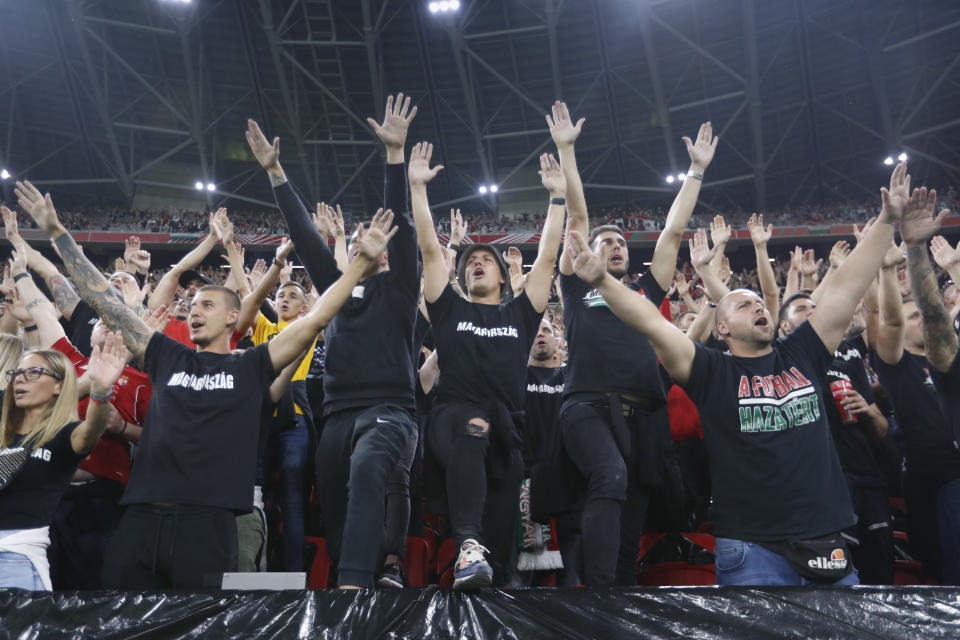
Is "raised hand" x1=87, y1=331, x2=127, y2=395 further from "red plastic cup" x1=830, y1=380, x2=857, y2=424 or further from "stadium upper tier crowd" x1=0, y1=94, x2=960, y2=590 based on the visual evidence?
"red plastic cup" x1=830, y1=380, x2=857, y2=424

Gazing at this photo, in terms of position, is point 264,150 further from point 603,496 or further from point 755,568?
point 755,568

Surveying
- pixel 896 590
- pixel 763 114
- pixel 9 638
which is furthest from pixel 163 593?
pixel 763 114

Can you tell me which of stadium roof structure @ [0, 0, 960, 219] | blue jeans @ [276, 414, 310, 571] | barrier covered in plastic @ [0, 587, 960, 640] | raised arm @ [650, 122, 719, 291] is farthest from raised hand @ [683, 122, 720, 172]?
stadium roof structure @ [0, 0, 960, 219]

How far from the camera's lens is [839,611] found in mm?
2236

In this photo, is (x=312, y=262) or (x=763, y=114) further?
(x=763, y=114)

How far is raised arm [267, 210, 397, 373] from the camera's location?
2758mm

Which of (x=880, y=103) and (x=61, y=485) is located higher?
(x=880, y=103)

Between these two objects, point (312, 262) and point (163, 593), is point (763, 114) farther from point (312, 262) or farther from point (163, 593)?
point (163, 593)

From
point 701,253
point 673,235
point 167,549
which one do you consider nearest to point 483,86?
point 701,253

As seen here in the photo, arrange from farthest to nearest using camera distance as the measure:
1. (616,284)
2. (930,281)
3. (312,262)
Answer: (312,262) < (930,281) < (616,284)

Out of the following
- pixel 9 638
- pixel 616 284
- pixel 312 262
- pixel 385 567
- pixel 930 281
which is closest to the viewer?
pixel 9 638

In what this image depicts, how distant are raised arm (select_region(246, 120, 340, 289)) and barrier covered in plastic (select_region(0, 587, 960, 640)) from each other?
153 centimetres

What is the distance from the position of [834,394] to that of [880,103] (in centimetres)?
1775

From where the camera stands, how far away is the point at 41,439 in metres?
2.74
